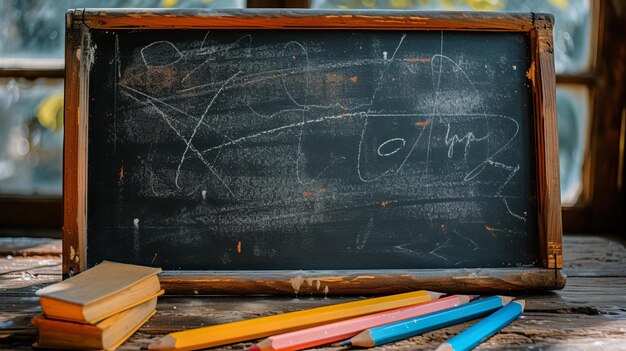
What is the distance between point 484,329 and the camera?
1.02 m

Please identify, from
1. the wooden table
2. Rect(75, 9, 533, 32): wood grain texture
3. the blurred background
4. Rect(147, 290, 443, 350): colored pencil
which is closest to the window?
the blurred background

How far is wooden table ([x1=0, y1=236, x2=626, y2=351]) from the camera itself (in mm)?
1005

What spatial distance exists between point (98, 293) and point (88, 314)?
0.04m

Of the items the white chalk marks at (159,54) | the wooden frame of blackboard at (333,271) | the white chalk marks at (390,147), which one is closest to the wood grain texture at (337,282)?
the wooden frame of blackboard at (333,271)

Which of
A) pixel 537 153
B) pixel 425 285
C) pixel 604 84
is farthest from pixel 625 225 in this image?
pixel 425 285

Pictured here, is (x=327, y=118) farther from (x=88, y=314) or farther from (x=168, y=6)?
(x=168, y=6)

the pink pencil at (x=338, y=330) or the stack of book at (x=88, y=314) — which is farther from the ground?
the stack of book at (x=88, y=314)

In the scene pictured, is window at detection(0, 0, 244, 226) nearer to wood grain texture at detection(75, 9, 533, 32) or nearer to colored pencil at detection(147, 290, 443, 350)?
wood grain texture at detection(75, 9, 533, 32)

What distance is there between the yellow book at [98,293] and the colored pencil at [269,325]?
9 centimetres

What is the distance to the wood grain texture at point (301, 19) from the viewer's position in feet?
4.12

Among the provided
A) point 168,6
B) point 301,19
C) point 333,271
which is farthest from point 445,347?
point 168,6

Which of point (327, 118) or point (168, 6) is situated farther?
point (168, 6)

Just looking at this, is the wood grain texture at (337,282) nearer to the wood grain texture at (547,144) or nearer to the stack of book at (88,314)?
the wood grain texture at (547,144)

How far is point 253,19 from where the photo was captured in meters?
1.27
